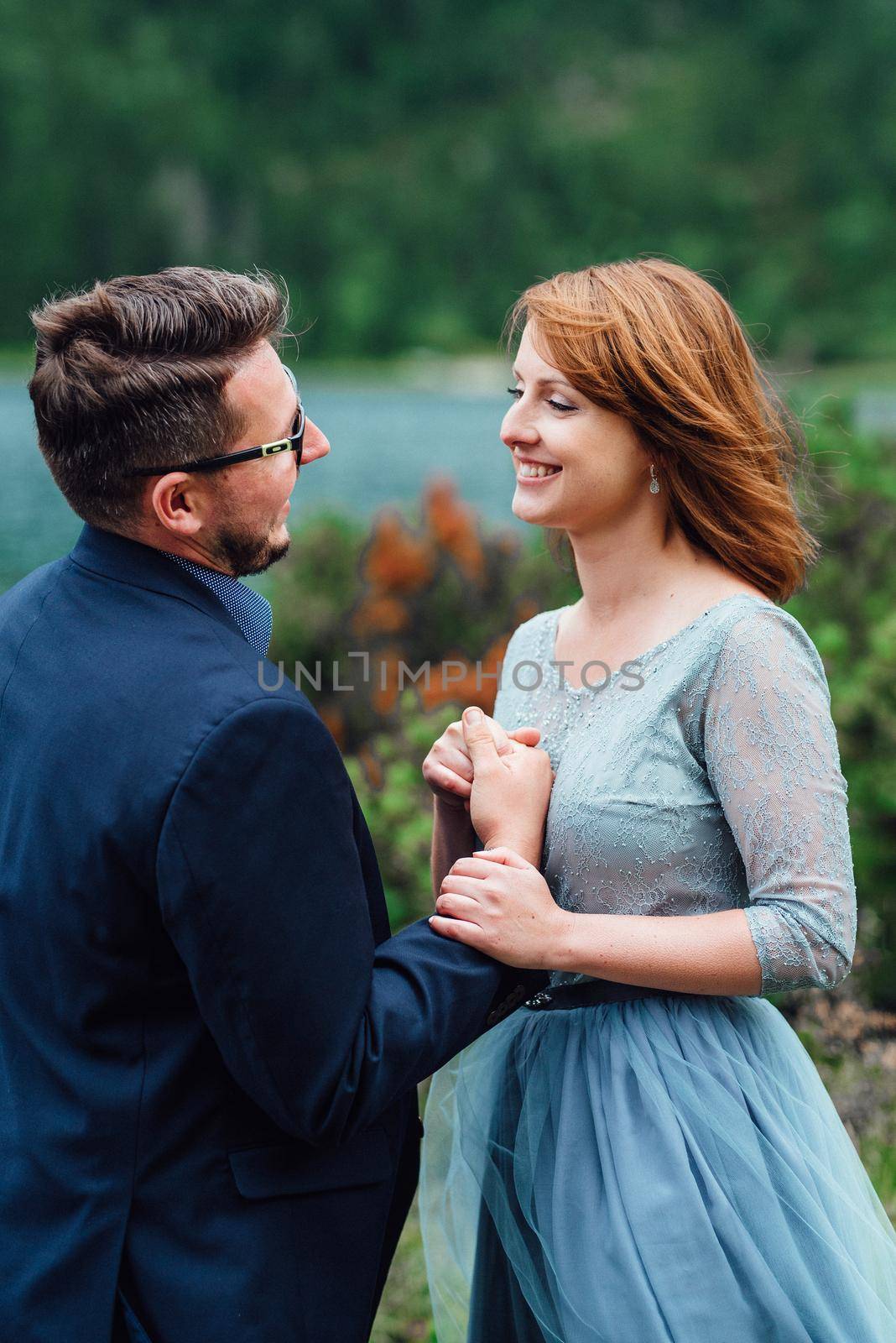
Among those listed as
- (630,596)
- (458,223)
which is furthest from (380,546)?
(458,223)

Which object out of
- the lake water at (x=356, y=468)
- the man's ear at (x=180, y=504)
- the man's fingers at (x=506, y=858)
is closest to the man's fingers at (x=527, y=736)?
the man's fingers at (x=506, y=858)

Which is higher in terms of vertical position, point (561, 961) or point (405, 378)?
point (405, 378)

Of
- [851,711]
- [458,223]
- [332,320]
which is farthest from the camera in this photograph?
[458,223]

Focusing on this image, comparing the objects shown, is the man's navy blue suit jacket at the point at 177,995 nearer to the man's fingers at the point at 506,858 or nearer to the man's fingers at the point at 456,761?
the man's fingers at the point at 506,858

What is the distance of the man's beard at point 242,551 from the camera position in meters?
1.76

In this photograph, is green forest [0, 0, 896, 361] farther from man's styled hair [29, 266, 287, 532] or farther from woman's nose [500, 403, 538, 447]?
man's styled hair [29, 266, 287, 532]

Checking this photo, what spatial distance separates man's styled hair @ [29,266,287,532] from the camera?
165 centimetres

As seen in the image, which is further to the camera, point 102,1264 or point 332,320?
point 332,320

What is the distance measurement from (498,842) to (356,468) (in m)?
8.04

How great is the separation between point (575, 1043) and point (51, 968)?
842mm

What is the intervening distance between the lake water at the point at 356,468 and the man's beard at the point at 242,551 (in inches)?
186

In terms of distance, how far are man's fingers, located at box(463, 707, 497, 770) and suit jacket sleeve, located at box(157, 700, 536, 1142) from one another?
0.46 meters

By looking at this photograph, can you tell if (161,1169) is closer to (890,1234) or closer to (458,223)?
(890,1234)

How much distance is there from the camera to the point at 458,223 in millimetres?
37062
